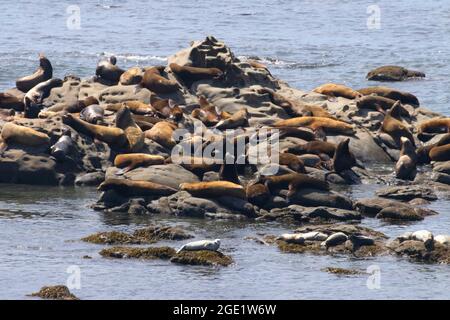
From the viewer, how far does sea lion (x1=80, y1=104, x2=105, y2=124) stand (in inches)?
1003

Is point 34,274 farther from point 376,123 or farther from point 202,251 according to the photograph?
point 376,123

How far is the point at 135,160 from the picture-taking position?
915 inches

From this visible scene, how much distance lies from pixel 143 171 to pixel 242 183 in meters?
1.80

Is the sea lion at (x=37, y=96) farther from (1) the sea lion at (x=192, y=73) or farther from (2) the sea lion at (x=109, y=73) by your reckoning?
(1) the sea lion at (x=192, y=73)

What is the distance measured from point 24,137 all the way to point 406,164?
7.24 meters

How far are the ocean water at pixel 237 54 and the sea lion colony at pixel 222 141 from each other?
528 millimetres

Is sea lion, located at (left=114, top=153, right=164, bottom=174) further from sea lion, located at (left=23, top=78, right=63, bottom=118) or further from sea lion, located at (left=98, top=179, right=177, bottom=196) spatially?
sea lion, located at (left=23, top=78, right=63, bottom=118)

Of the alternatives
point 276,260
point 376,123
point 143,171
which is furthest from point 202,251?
point 376,123

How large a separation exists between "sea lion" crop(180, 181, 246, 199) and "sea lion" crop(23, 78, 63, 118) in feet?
20.5

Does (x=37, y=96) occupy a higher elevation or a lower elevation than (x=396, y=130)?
higher

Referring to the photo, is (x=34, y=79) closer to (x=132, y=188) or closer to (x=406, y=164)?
(x=132, y=188)

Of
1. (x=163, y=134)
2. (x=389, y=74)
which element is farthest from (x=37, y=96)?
(x=389, y=74)

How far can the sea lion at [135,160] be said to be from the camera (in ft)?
76.1
